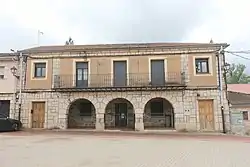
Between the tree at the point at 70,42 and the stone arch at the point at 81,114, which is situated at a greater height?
the tree at the point at 70,42

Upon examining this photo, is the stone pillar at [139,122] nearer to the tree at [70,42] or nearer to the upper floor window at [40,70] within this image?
the upper floor window at [40,70]

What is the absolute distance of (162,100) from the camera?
2303 centimetres

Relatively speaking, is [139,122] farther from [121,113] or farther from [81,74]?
[81,74]

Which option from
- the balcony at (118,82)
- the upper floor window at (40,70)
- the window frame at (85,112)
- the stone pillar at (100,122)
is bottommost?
the stone pillar at (100,122)

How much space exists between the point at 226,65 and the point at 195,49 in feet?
8.46

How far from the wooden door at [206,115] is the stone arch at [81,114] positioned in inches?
321

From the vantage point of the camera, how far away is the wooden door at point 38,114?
2268cm

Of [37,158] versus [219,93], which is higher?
[219,93]

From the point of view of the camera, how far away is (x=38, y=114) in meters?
22.8

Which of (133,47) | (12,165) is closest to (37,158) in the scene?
(12,165)

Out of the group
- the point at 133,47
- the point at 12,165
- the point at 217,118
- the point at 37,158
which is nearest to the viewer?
the point at 12,165

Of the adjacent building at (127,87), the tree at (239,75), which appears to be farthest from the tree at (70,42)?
the tree at (239,75)

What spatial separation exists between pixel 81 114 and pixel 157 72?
7057 millimetres

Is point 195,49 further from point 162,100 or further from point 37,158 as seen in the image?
point 37,158
